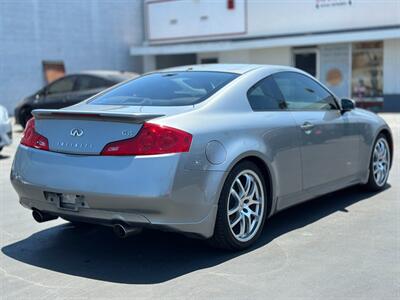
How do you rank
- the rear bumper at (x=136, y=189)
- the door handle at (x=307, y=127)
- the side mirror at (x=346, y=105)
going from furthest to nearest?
the side mirror at (x=346, y=105) < the door handle at (x=307, y=127) < the rear bumper at (x=136, y=189)

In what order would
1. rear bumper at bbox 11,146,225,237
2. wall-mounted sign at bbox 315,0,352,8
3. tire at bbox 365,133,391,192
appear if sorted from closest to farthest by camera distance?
rear bumper at bbox 11,146,225,237, tire at bbox 365,133,391,192, wall-mounted sign at bbox 315,0,352,8

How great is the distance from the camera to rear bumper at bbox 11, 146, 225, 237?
4.15 metres

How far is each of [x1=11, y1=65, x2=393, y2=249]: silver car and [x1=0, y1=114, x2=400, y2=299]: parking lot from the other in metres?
0.29

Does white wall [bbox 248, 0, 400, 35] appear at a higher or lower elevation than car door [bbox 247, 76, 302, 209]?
higher

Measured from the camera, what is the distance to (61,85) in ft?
50.8

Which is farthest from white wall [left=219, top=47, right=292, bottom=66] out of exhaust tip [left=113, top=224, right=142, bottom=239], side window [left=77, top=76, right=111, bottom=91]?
exhaust tip [left=113, top=224, right=142, bottom=239]

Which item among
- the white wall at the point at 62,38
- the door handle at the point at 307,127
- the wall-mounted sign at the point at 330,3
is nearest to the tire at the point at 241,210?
the door handle at the point at 307,127

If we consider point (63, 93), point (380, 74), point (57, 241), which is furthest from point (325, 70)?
point (57, 241)

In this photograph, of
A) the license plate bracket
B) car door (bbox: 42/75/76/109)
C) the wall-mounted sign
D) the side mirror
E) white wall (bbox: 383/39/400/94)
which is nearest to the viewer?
the license plate bracket

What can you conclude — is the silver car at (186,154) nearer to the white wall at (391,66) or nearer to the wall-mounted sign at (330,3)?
the white wall at (391,66)

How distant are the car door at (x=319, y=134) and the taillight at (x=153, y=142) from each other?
1593mm

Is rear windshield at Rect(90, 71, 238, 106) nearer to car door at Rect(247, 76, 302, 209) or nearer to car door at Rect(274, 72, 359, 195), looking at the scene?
car door at Rect(247, 76, 302, 209)

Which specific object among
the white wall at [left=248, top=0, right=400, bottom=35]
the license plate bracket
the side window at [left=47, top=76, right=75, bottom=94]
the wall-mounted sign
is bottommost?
the license plate bracket

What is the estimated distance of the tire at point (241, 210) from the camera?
454 centimetres
